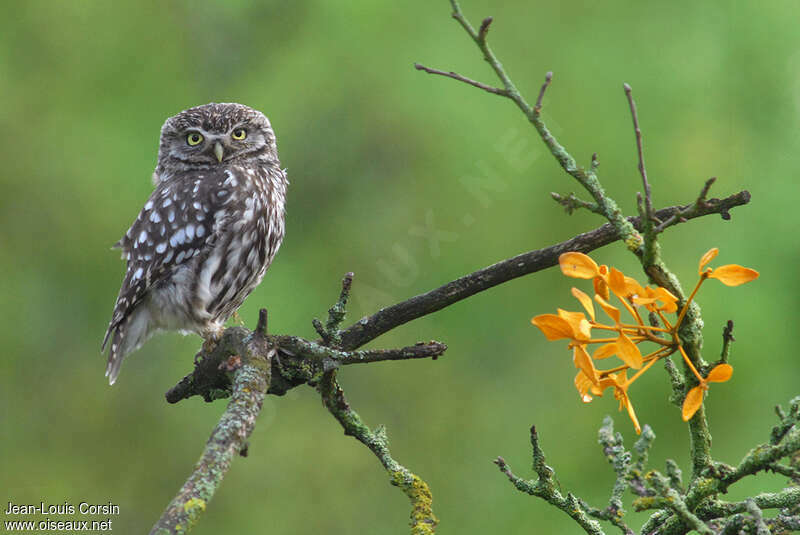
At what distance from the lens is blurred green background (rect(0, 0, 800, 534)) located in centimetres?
379

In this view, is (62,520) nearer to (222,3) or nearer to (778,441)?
(222,3)

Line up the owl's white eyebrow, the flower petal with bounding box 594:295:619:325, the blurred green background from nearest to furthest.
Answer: the flower petal with bounding box 594:295:619:325, the owl's white eyebrow, the blurred green background

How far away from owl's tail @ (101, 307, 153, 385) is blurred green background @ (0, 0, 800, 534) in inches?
25.5

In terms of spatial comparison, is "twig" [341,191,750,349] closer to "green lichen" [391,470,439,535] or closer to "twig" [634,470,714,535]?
"green lichen" [391,470,439,535]

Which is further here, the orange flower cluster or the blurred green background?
the blurred green background

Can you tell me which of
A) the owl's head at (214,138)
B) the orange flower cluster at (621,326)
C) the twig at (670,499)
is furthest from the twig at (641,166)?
the owl's head at (214,138)

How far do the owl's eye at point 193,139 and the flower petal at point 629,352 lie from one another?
8.11 feet

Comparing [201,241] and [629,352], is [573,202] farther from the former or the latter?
[201,241]

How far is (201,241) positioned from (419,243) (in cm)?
130

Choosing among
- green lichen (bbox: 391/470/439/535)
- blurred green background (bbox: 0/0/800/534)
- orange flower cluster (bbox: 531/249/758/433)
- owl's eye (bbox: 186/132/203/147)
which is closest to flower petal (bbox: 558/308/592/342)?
orange flower cluster (bbox: 531/249/758/433)

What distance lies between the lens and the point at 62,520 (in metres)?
3.71

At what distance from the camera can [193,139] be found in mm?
3311

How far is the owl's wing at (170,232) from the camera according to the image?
297 centimetres

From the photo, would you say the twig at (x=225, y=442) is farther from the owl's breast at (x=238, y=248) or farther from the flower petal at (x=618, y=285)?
the owl's breast at (x=238, y=248)
